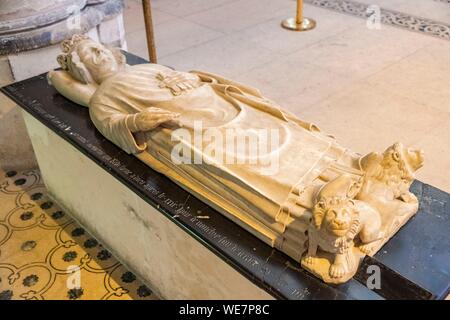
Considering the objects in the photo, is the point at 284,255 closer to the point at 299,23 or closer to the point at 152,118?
the point at 152,118

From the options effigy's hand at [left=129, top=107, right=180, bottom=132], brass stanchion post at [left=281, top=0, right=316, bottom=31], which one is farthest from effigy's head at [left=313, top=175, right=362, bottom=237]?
brass stanchion post at [left=281, top=0, right=316, bottom=31]

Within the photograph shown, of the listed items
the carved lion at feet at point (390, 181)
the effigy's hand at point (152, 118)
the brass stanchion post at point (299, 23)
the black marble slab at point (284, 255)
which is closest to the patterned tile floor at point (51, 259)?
the black marble slab at point (284, 255)

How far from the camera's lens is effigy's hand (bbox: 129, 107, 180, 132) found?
1.90 meters

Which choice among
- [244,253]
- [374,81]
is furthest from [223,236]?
[374,81]

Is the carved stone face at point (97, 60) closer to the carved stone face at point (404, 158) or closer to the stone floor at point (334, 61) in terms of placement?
the carved stone face at point (404, 158)

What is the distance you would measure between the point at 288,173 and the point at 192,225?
0.39 m

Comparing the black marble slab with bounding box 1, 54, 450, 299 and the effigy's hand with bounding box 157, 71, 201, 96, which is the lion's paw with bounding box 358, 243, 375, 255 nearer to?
the black marble slab with bounding box 1, 54, 450, 299

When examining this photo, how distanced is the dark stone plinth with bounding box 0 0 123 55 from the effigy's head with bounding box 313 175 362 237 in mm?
2132

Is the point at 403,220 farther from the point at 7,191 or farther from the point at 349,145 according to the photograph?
the point at 7,191

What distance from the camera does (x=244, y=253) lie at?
1645 millimetres

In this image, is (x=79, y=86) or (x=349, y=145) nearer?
(x=79, y=86)

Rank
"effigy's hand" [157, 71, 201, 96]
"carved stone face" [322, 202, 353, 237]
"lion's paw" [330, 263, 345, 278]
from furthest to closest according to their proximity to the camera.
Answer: "effigy's hand" [157, 71, 201, 96], "lion's paw" [330, 263, 345, 278], "carved stone face" [322, 202, 353, 237]

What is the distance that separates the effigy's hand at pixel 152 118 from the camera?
190 centimetres
